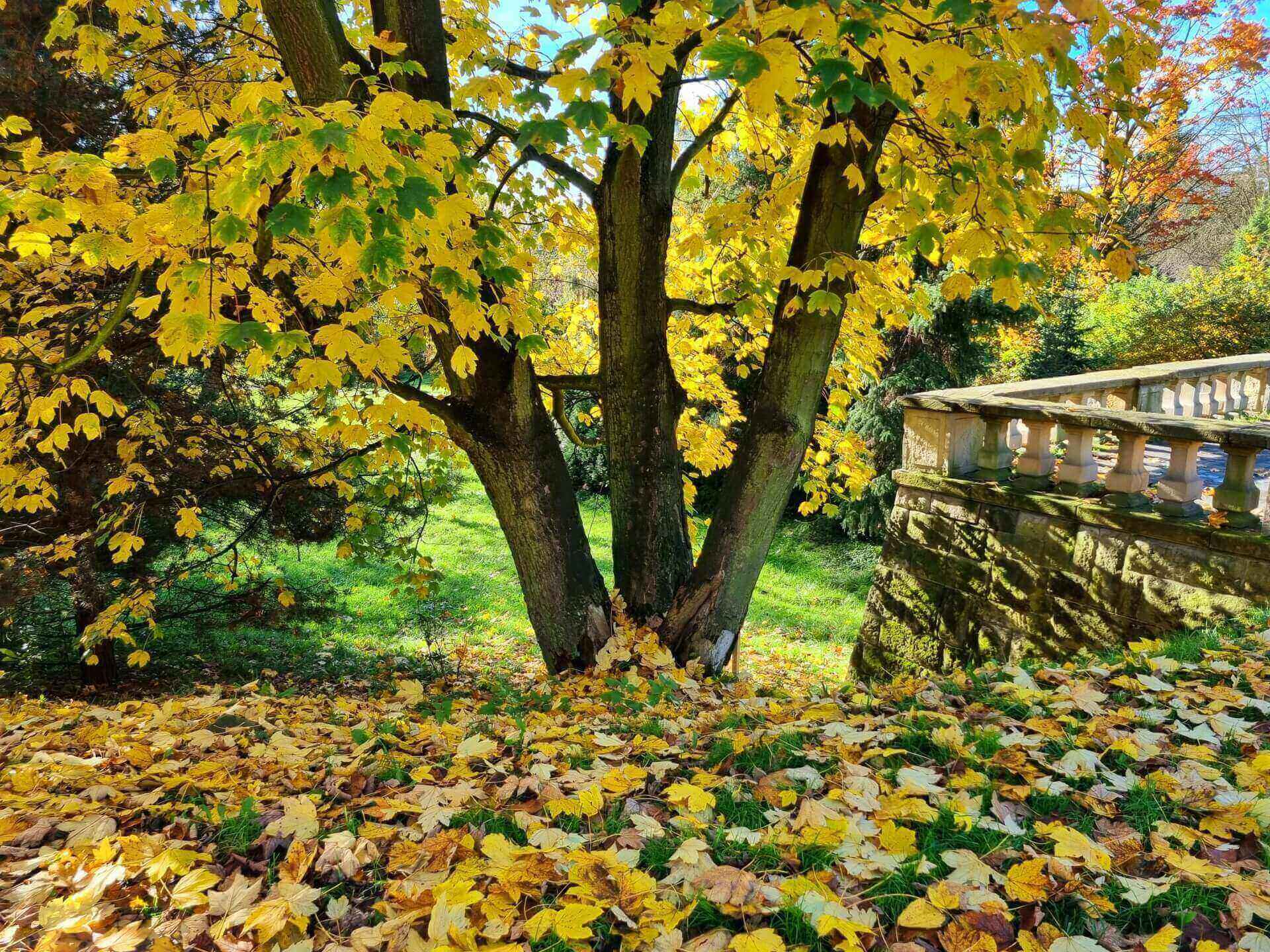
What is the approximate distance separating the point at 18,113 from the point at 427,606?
244 inches

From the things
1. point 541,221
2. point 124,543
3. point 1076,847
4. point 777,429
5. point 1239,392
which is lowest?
point 1076,847

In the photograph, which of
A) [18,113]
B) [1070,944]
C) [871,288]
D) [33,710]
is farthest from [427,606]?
[1070,944]

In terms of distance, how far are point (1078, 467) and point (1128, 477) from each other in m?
0.31

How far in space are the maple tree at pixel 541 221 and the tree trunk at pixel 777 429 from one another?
14 millimetres

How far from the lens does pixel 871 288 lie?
3.72 m

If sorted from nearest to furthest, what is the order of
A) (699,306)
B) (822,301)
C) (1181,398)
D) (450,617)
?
(822,301) < (699,306) < (1181,398) < (450,617)

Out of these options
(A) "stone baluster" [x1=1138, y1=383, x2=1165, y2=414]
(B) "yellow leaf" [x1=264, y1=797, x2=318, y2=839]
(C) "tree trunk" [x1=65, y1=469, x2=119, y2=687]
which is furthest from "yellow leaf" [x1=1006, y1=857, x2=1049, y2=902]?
(C) "tree trunk" [x1=65, y1=469, x2=119, y2=687]

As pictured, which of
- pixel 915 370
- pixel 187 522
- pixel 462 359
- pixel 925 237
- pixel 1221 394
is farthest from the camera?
pixel 915 370

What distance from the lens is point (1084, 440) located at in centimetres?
420

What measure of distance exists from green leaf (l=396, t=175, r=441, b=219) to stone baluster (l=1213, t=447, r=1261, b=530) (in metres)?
3.83

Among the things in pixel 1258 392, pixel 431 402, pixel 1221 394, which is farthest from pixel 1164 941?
pixel 1258 392

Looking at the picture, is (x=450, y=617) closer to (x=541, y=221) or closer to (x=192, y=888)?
(x=541, y=221)

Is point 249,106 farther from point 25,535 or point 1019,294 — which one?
point 25,535

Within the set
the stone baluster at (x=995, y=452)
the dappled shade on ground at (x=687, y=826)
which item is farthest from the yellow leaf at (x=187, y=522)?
the stone baluster at (x=995, y=452)
